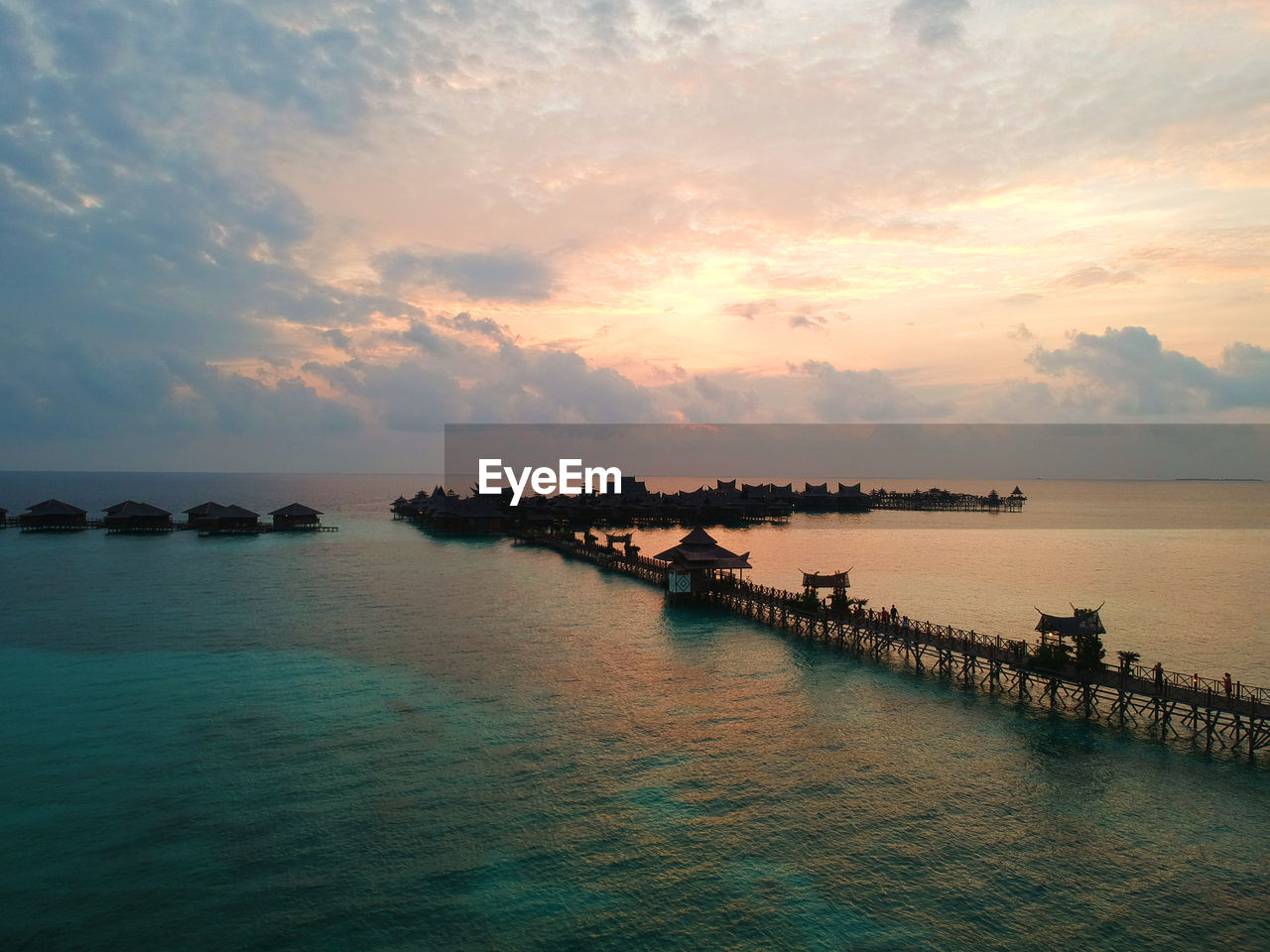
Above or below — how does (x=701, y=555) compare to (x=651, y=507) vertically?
below

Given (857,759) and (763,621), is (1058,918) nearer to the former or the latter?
(857,759)

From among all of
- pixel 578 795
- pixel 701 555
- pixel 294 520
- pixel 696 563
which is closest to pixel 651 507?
pixel 294 520

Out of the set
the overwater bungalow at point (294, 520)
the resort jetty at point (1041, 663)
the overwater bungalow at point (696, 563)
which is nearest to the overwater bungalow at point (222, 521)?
the overwater bungalow at point (294, 520)

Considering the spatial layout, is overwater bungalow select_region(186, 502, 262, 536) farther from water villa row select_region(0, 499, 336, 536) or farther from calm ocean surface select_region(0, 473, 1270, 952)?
calm ocean surface select_region(0, 473, 1270, 952)

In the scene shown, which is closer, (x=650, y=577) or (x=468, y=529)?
(x=650, y=577)

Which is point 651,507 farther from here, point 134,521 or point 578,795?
point 578,795

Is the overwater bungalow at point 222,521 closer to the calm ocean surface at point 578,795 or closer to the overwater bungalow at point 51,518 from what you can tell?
the overwater bungalow at point 51,518

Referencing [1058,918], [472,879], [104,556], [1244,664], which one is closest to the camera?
[1058,918]

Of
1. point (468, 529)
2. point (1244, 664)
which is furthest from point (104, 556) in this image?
point (1244, 664)
